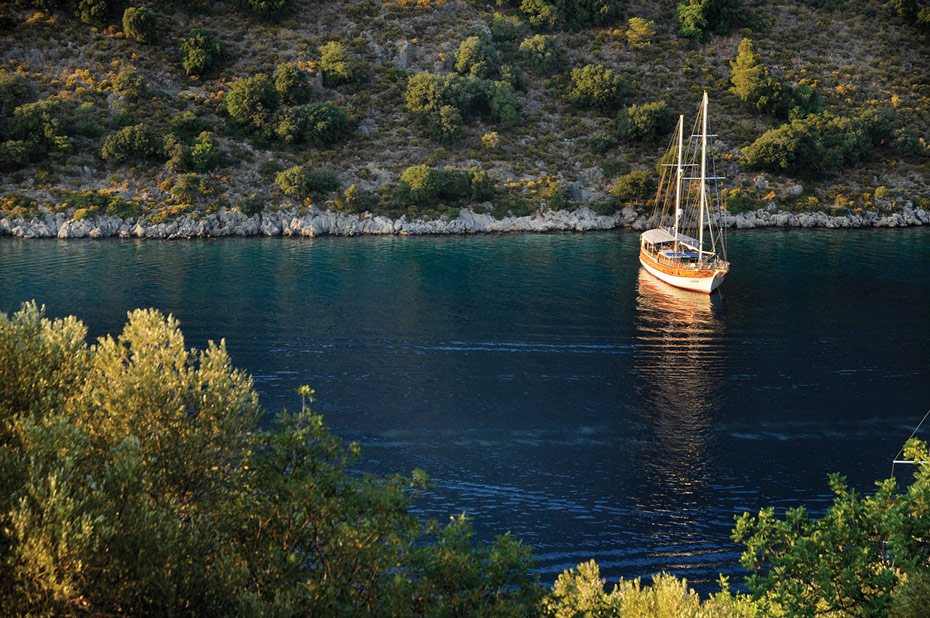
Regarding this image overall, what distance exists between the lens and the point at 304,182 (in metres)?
88.2

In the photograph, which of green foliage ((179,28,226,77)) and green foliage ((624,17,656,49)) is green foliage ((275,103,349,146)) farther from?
green foliage ((624,17,656,49))

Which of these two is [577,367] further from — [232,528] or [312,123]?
[312,123]

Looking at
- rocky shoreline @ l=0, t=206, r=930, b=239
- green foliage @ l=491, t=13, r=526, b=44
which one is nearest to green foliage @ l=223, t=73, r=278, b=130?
rocky shoreline @ l=0, t=206, r=930, b=239

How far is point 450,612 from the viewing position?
486 inches

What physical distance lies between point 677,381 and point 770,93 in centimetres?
8539

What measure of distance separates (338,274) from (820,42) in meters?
97.9

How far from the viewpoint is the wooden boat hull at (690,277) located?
53938 millimetres

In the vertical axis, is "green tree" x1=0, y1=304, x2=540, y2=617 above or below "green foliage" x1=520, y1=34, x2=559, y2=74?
below

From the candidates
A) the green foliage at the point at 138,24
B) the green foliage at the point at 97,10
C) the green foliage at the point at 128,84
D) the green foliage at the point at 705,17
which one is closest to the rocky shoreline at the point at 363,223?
the green foliage at the point at 128,84

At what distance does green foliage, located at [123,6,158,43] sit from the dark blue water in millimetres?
47418

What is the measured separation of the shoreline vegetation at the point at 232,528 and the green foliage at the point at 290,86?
92328mm

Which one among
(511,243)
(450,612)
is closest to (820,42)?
(511,243)

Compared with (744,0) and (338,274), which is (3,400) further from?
(744,0)

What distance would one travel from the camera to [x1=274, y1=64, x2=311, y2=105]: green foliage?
10031 centimetres
